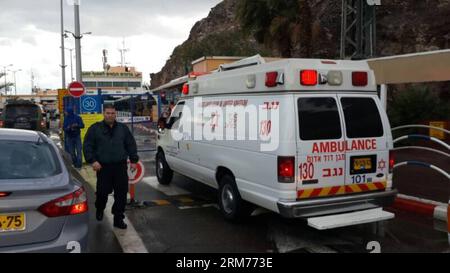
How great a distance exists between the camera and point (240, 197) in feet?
21.0

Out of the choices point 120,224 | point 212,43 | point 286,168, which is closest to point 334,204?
point 286,168

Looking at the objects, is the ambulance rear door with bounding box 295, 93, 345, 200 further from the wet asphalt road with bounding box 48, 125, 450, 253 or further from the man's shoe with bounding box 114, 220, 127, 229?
the man's shoe with bounding box 114, 220, 127, 229

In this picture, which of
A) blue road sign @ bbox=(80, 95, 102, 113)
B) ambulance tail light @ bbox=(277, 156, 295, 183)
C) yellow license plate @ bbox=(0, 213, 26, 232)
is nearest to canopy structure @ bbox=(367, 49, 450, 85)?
ambulance tail light @ bbox=(277, 156, 295, 183)

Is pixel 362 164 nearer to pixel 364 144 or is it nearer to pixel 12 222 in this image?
pixel 364 144

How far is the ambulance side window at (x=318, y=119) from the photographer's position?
18.3 ft

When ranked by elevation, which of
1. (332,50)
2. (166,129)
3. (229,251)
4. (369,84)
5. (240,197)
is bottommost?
(229,251)

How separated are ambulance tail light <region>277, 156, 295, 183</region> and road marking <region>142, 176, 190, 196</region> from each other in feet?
12.2

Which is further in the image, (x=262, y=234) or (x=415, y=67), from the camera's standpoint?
(x=415, y=67)

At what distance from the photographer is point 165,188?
30.9ft

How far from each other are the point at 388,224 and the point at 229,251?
2.59 meters

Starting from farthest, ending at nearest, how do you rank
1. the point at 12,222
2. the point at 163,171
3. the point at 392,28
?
the point at 392,28
the point at 163,171
the point at 12,222

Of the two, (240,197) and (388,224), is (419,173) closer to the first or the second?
(388,224)

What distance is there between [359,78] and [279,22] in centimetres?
1323
